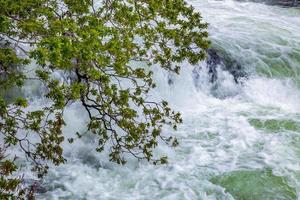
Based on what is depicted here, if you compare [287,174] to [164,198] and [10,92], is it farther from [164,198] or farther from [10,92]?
[10,92]

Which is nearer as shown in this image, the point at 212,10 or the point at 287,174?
the point at 287,174

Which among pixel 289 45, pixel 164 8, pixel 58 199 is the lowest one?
pixel 58 199

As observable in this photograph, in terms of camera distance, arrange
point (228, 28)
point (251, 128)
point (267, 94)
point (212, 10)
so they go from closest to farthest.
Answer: point (251, 128) → point (267, 94) → point (228, 28) → point (212, 10)

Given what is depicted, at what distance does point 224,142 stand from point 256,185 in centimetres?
175

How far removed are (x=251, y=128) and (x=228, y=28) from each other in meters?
5.94

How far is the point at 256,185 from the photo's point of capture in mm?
8312

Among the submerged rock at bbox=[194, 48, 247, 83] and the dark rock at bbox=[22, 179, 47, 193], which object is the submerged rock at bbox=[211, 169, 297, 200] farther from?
the submerged rock at bbox=[194, 48, 247, 83]

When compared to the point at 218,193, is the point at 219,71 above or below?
above

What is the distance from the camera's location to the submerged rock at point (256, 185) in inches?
316

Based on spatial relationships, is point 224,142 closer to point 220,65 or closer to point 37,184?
point 220,65

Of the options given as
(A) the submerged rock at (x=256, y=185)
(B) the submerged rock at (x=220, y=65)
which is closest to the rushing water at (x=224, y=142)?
(A) the submerged rock at (x=256, y=185)

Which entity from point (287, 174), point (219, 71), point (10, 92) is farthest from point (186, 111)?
point (10, 92)

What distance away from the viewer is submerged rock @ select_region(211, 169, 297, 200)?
26.3 ft

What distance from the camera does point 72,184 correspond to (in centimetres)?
828
